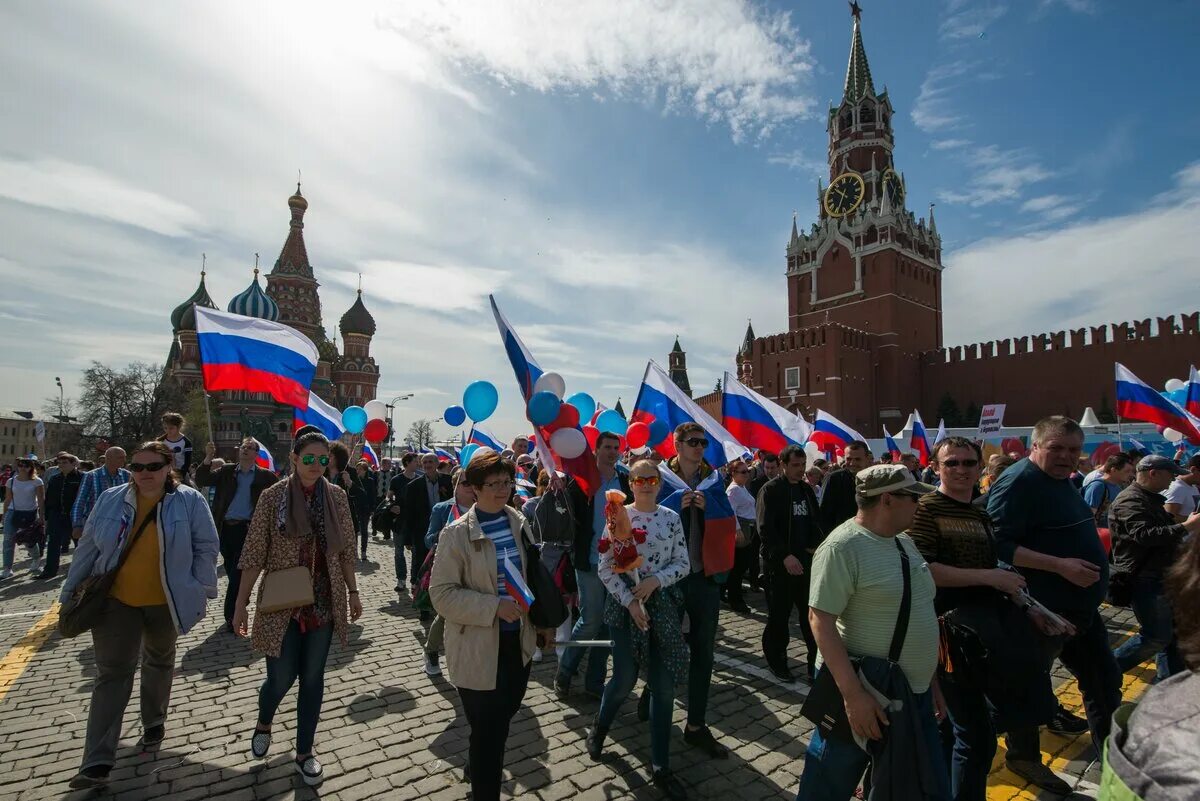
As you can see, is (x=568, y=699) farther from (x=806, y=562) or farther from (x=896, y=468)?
(x=896, y=468)

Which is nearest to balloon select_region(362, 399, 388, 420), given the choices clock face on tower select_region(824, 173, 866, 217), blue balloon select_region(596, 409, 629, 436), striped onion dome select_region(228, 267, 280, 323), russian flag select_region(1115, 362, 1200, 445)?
blue balloon select_region(596, 409, 629, 436)

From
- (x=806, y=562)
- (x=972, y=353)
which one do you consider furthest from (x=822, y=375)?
(x=806, y=562)

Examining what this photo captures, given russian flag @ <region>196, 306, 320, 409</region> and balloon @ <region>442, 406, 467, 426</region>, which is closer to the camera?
russian flag @ <region>196, 306, 320, 409</region>

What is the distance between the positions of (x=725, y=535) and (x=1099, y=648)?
7.26ft

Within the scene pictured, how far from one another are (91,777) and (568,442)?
3459mm

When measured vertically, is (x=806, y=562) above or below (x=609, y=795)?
above

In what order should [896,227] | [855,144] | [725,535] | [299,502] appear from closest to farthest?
1. [299,502]
2. [725,535]
3. [896,227]
4. [855,144]

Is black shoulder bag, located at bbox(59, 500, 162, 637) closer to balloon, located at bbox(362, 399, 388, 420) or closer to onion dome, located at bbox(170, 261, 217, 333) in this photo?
balloon, located at bbox(362, 399, 388, 420)

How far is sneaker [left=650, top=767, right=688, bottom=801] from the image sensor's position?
3342 mm

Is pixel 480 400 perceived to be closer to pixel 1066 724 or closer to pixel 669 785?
pixel 669 785

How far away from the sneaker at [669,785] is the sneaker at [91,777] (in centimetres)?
Result: 314

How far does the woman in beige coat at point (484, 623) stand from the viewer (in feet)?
9.38

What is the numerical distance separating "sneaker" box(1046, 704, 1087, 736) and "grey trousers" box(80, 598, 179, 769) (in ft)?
19.8

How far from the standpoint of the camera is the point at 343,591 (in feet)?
12.7
